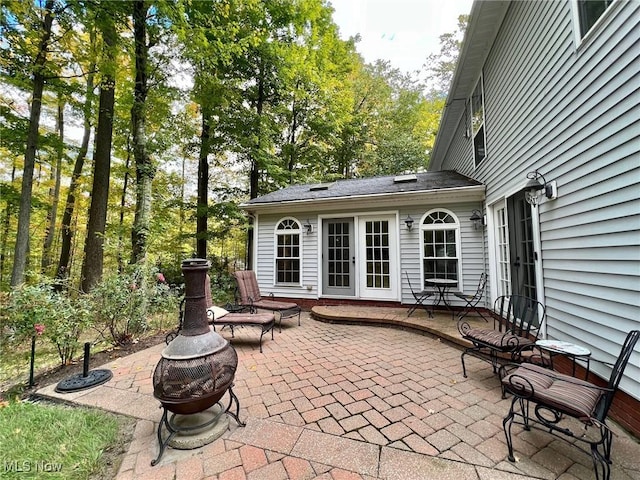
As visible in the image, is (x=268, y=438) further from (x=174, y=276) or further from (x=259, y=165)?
(x=174, y=276)

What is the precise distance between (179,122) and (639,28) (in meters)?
10.4

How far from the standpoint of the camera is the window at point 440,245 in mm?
5664

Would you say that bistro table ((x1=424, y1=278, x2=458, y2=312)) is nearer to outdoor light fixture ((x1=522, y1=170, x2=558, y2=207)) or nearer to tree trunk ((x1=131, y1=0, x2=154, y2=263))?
outdoor light fixture ((x1=522, y1=170, x2=558, y2=207))

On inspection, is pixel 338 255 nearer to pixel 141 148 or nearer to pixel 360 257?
pixel 360 257

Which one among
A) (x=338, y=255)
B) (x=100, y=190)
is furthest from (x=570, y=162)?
(x=100, y=190)

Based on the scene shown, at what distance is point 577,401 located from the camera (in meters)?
1.68

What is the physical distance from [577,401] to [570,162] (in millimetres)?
2217

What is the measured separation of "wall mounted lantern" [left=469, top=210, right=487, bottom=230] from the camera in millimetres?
5418

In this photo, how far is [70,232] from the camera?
31.1 ft

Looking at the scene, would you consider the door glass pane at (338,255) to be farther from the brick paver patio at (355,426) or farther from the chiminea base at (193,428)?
the chiminea base at (193,428)

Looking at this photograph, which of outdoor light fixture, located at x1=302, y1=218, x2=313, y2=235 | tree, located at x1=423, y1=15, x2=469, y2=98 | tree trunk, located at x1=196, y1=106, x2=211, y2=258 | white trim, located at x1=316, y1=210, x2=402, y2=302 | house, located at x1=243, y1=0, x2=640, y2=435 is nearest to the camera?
house, located at x1=243, y1=0, x2=640, y2=435

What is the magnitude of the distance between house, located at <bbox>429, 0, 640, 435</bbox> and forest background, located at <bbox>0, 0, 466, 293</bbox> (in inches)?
213

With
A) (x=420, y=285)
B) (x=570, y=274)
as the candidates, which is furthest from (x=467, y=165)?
(x=570, y=274)

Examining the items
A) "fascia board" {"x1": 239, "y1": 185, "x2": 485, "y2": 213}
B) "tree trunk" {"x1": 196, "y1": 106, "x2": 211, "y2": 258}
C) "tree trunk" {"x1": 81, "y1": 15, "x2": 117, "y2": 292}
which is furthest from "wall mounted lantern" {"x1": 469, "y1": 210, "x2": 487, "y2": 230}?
"tree trunk" {"x1": 196, "y1": 106, "x2": 211, "y2": 258}
